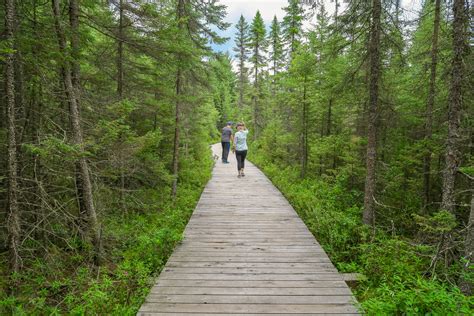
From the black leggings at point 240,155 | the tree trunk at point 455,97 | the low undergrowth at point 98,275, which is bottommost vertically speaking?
the low undergrowth at point 98,275

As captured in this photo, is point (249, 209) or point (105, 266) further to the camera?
point (249, 209)

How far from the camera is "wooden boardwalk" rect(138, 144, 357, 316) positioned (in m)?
3.80

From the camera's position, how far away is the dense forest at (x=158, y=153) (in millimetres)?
4320

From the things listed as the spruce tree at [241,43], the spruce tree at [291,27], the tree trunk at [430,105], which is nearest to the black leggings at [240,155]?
the tree trunk at [430,105]

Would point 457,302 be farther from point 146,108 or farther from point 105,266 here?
point 146,108

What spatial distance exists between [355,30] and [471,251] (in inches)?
232

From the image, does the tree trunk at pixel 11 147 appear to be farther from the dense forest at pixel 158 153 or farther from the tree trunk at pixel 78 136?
the tree trunk at pixel 78 136

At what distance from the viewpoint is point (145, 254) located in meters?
5.61

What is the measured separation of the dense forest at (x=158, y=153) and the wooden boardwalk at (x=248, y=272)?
0.39m

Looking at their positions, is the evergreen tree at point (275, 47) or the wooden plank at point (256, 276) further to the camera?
the evergreen tree at point (275, 47)

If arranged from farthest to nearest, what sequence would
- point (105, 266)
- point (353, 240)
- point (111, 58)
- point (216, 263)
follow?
point (111, 58)
point (353, 240)
point (105, 266)
point (216, 263)

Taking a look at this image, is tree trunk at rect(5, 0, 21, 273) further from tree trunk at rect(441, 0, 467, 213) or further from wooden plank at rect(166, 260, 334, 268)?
tree trunk at rect(441, 0, 467, 213)

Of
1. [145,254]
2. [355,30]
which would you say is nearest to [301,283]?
[145,254]

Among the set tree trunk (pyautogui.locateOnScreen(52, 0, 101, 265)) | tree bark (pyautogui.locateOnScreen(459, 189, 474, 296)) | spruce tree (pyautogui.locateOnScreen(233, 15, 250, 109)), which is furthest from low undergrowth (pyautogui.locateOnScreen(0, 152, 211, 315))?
spruce tree (pyautogui.locateOnScreen(233, 15, 250, 109))
